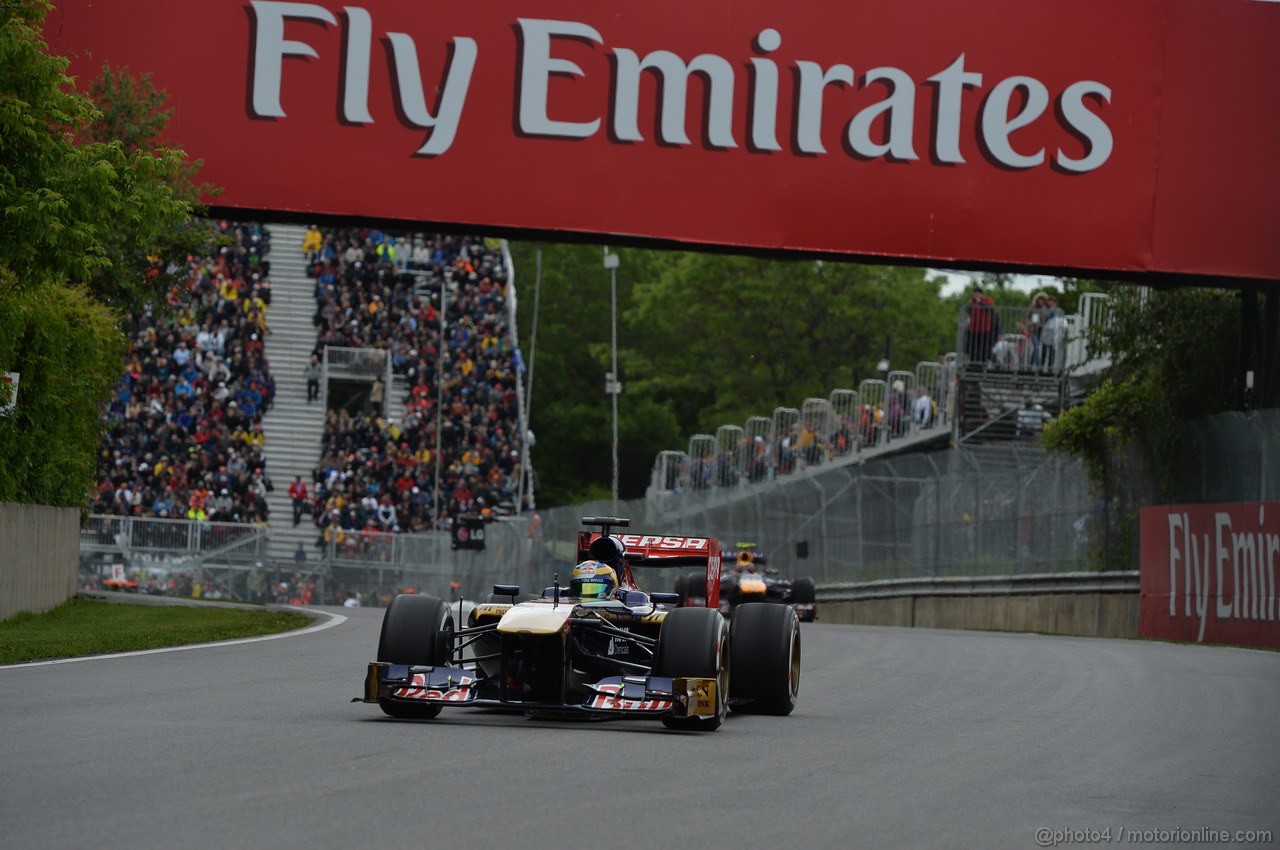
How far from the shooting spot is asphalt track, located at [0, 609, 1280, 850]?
267 inches

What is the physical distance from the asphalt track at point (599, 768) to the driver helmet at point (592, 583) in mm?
833

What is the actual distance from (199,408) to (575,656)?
37.2m

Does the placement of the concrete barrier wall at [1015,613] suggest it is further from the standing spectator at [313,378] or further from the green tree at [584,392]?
the green tree at [584,392]

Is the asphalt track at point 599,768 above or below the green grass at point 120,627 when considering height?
above

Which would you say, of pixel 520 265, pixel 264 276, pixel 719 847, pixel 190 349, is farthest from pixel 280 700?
pixel 520 265

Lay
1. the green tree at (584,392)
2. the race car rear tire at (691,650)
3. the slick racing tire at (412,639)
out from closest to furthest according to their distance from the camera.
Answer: the race car rear tire at (691,650) < the slick racing tire at (412,639) < the green tree at (584,392)

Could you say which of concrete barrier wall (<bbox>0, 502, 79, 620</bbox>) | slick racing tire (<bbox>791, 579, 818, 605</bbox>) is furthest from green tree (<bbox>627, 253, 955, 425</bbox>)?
concrete barrier wall (<bbox>0, 502, 79, 620</bbox>)

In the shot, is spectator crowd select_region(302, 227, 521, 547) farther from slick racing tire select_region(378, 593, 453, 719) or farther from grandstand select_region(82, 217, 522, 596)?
slick racing tire select_region(378, 593, 453, 719)

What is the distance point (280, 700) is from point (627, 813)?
5.20m

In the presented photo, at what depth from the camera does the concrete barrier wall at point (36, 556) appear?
20547 mm

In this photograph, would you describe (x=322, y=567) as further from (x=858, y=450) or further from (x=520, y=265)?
(x=520, y=265)

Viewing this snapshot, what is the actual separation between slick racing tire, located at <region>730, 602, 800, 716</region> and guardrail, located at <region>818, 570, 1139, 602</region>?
15.8m

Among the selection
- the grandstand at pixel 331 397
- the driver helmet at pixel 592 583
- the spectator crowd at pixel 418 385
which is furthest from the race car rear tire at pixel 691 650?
the spectator crowd at pixel 418 385

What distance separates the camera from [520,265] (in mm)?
94812
